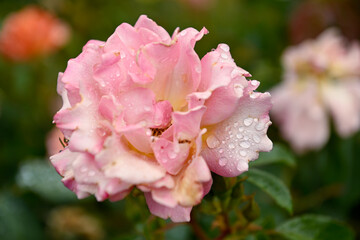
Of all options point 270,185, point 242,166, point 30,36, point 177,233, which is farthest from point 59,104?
point 242,166

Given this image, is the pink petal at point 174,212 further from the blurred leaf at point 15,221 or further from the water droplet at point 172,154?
the blurred leaf at point 15,221

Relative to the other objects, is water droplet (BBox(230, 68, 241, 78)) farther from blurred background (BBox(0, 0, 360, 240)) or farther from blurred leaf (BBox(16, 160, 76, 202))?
blurred leaf (BBox(16, 160, 76, 202))

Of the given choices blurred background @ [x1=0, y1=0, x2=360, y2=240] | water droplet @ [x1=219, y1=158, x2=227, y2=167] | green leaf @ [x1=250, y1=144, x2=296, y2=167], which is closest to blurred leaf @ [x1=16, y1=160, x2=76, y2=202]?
blurred background @ [x1=0, y1=0, x2=360, y2=240]

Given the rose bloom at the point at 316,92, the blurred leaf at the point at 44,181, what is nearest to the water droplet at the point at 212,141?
the blurred leaf at the point at 44,181

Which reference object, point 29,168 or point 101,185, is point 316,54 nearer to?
point 29,168

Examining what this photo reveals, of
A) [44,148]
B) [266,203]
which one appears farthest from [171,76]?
[44,148]
